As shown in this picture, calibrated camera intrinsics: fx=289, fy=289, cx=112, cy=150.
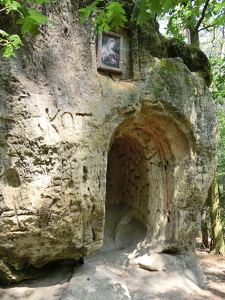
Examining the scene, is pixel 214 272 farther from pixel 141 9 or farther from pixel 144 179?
pixel 141 9

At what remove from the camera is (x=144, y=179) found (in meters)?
6.25

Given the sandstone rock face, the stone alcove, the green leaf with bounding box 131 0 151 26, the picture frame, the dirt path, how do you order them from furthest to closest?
the stone alcove → the dirt path → the picture frame → the sandstone rock face → the green leaf with bounding box 131 0 151 26

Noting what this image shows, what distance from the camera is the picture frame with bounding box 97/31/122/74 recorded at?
180 inches

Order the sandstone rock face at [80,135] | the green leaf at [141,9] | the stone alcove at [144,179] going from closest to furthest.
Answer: the green leaf at [141,9]
the sandstone rock face at [80,135]
the stone alcove at [144,179]

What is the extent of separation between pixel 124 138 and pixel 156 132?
3.22ft

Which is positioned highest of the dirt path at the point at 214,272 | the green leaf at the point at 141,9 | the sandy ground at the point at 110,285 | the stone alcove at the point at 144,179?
the green leaf at the point at 141,9

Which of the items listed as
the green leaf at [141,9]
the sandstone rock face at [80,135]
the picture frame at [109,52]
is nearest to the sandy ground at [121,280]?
the sandstone rock face at [80,135]

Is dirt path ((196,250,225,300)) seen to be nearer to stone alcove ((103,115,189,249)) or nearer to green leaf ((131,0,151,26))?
stone alcove ((103,115,189,249))

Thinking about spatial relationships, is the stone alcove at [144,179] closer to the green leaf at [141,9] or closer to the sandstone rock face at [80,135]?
the sandstone rock face at [80,135]

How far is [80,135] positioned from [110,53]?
1602mm

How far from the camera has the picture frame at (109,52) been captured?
15.0ft

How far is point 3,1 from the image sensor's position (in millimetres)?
2076

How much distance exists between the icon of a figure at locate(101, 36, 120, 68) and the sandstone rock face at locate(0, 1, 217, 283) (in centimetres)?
21

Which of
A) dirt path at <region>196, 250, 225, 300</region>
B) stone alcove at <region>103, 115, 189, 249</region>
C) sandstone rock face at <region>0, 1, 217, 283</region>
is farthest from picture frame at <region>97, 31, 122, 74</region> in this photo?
dirt path at <region>196, 250, 225, 300</region>
